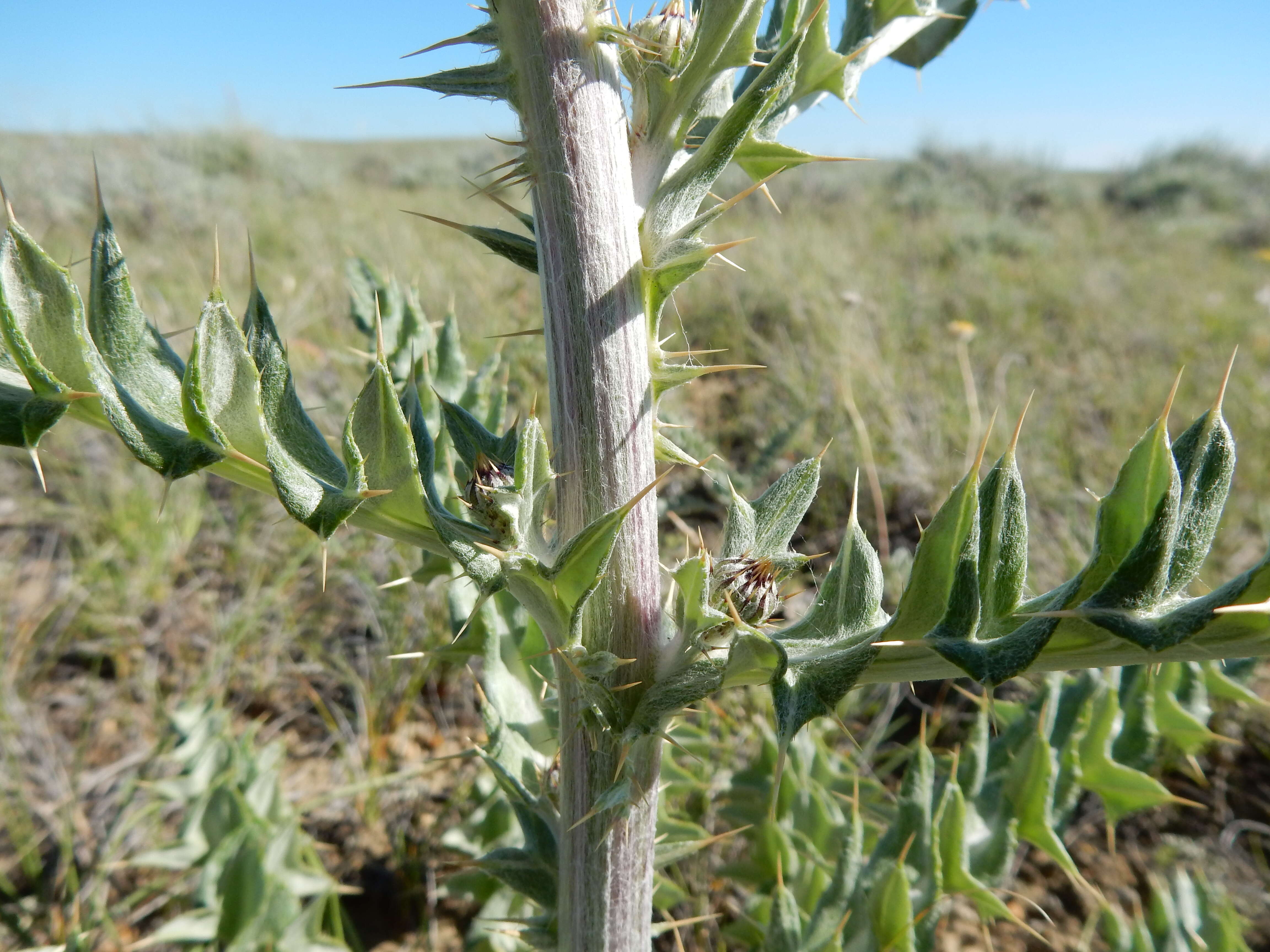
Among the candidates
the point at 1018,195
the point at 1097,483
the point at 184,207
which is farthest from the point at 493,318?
the point at 1018,195

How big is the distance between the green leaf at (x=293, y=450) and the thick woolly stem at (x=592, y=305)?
0.82 ft

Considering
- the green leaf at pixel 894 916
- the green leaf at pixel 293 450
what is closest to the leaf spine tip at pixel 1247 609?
the green leaf at pixel 293 450

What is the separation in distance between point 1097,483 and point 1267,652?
3.56 meters

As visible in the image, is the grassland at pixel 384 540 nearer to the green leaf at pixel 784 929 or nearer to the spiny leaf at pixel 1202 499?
the spiny leaf at pixel 1202 499

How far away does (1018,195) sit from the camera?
14219 mm

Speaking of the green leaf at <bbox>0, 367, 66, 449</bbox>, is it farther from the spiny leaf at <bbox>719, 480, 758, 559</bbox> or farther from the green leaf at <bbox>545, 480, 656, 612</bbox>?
the spiny leaf at <bbox>719, 480, 758, 559</bbox>

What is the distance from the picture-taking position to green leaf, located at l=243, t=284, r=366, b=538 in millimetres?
809

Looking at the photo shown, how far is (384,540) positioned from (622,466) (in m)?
2.60

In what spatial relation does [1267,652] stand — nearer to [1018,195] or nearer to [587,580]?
[587,580]

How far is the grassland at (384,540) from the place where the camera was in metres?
2.43

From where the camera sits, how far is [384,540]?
10.8ft

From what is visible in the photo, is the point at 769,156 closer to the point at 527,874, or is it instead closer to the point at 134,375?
the point at 134,375

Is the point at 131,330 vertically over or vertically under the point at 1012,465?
over

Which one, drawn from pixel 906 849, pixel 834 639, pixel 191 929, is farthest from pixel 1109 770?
pixel 191 929
